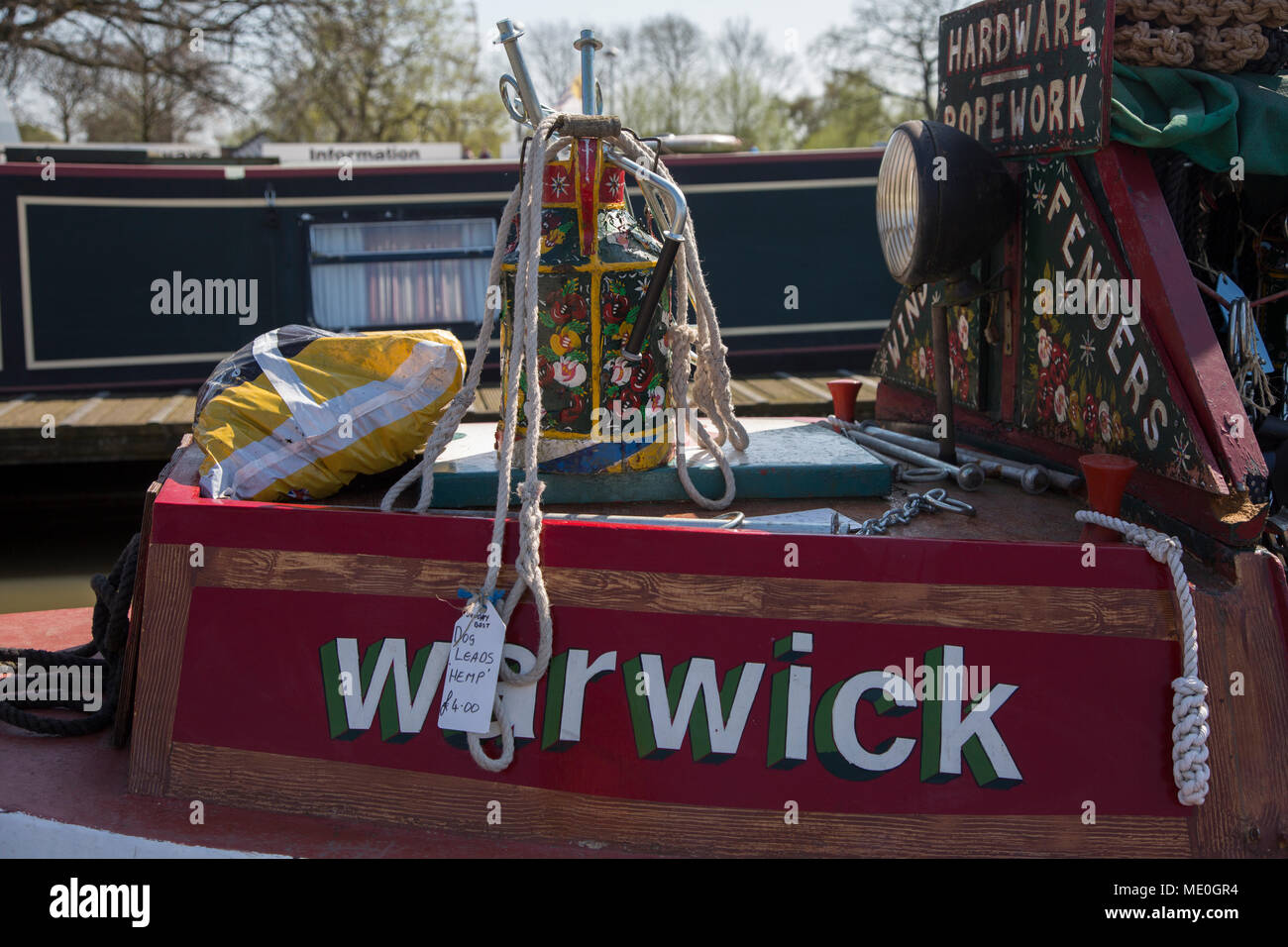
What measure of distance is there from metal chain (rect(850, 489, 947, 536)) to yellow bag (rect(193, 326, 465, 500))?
45.6 inches

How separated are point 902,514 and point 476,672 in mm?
1055

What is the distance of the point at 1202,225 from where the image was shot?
3068 mm

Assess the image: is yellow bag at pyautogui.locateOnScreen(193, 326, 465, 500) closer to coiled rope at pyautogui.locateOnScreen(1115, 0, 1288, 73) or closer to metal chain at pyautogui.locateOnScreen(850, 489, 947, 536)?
metal chain at pyautogui.locateOnScreen(850, 489, 947, 536)

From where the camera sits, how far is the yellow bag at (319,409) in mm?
2887

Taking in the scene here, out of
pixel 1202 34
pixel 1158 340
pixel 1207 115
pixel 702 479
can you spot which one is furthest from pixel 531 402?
pixel 1202 34

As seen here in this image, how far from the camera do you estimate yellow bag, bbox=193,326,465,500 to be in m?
2.89

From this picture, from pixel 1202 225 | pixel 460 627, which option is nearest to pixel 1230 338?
pixel 1202 225

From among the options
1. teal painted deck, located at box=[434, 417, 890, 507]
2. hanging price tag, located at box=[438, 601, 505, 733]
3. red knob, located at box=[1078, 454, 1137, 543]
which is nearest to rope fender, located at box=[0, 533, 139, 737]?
teal painted deck, located at box=[434, 417, 890, 507]

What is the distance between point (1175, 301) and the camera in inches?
101

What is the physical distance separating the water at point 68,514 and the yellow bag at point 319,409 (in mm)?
4069

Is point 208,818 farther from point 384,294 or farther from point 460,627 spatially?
point 384,294
